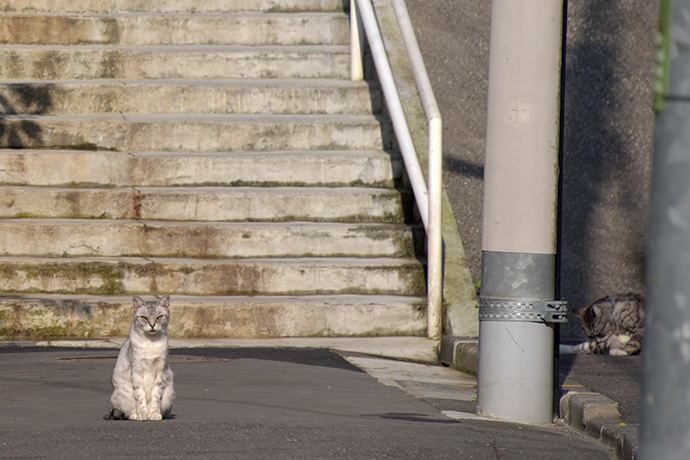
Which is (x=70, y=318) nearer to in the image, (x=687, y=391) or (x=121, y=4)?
(x=121, y=4)

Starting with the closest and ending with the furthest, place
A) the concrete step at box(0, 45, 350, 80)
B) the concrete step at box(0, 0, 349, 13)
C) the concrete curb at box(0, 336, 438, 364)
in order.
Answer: the concrete curb at box(0, 336, 438, 364), the concrete step at box(0, 45, 350, 80), the concrete step at box(0, 0, 349, 13)

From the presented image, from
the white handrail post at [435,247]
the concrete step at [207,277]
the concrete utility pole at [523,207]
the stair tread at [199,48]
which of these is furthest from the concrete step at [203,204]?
the concrete utility pole at [523,207]

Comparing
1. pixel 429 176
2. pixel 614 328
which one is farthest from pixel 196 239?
pixel 614 328

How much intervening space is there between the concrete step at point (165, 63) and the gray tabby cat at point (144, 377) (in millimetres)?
5865

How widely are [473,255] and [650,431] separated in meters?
7.67

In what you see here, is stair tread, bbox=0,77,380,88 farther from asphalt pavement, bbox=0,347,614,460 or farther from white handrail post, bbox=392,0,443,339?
asphalt pavement, bbox=0,347,614,460

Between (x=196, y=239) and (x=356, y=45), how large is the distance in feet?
9.90

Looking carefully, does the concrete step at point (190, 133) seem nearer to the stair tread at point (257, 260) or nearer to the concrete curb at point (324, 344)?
the stair tread at point (257, 260)

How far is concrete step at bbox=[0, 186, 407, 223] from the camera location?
931 centimetres

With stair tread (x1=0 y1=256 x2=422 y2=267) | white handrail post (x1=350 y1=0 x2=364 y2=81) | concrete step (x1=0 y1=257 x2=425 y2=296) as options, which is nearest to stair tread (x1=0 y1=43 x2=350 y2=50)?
white handrail post (x1=350 y1=0 x2=364 y2=81)

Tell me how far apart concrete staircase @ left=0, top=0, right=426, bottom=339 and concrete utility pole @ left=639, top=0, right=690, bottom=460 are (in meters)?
6.78

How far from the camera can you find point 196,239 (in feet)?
29.7

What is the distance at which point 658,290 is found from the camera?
1.75 metres

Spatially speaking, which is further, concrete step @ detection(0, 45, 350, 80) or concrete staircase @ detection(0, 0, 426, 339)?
concrete step @ detection(0, 45, 350, 80)
